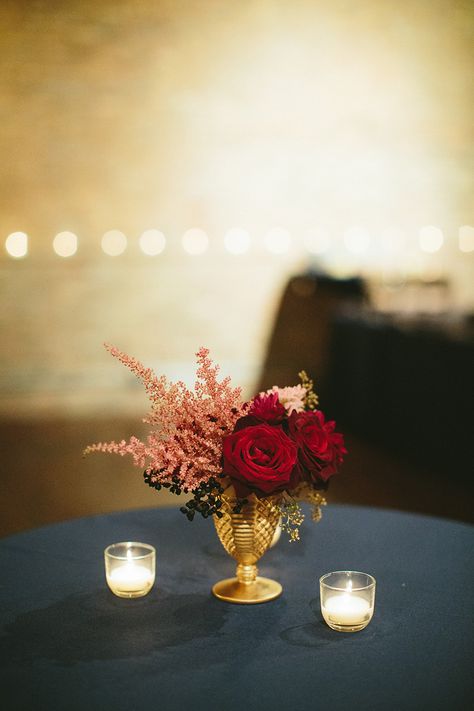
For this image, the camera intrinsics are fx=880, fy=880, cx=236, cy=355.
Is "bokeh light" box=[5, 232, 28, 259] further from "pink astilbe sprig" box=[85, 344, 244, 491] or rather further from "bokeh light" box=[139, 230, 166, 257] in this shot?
"pink astilbe sprig" box=[85, 344, 244, 491]

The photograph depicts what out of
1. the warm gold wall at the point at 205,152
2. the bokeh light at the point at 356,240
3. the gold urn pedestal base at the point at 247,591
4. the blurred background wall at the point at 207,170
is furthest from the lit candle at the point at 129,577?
the bokeh light at the point at 356,240

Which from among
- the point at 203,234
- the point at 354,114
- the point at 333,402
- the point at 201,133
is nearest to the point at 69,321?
the point at 203,234

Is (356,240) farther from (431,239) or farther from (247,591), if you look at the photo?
(247,591)

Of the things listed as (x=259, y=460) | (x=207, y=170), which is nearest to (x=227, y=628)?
(x=259, y=460)

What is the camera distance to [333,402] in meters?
6.57

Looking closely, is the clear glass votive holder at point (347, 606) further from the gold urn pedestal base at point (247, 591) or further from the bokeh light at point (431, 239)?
the bokeh light at point (431, 239)

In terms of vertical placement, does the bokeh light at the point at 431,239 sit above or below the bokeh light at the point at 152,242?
above

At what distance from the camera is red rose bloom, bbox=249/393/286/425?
130cm

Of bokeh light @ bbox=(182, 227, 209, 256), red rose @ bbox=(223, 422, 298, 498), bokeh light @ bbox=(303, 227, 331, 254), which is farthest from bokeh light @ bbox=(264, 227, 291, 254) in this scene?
red rose @ bbox=(223, 422, 298, 498)

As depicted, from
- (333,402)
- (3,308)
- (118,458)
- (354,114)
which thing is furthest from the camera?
(354,114)

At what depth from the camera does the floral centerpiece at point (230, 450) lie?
49.1 inches

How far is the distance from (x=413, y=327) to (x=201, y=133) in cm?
Result: 358

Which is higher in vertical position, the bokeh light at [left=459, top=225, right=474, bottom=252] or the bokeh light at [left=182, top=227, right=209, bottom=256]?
the bokeh light at [left=459, top=225, right=474, bottom=252]

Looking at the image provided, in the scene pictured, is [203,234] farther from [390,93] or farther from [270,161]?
[390,93]
